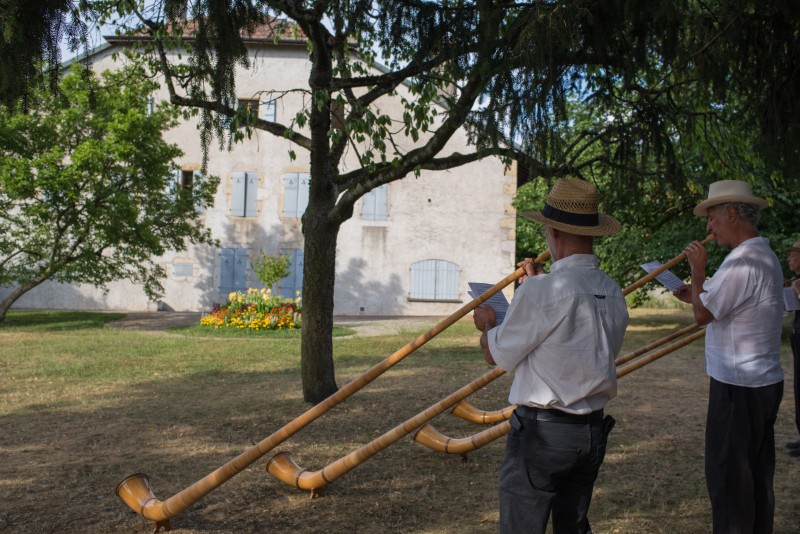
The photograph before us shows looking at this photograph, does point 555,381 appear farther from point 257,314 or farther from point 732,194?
point 257,314

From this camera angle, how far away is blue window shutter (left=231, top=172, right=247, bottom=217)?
24906 mm

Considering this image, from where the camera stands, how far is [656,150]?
6.52 metres

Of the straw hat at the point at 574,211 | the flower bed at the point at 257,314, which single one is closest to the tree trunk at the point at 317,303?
the straw hat at the point at 574,211

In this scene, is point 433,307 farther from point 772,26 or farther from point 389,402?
point 772,26

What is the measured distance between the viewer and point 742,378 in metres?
3.68

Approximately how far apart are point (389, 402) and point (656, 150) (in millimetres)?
3944

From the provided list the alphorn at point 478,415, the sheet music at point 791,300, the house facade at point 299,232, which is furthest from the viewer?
the house facade at point 299,232

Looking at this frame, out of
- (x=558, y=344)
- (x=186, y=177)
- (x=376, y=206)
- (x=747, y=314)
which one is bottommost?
(x=558, y=344)

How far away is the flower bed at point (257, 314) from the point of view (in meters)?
18.5

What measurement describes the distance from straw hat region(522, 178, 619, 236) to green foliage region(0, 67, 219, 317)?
1579 centimetres

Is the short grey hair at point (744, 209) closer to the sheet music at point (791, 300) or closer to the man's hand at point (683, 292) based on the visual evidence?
the man's hand at point (683, 292)

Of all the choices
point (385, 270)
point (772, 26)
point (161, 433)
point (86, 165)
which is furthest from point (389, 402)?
point (385, 270)

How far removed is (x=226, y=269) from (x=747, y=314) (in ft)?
73.2

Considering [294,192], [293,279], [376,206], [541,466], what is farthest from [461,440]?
[294,192]
